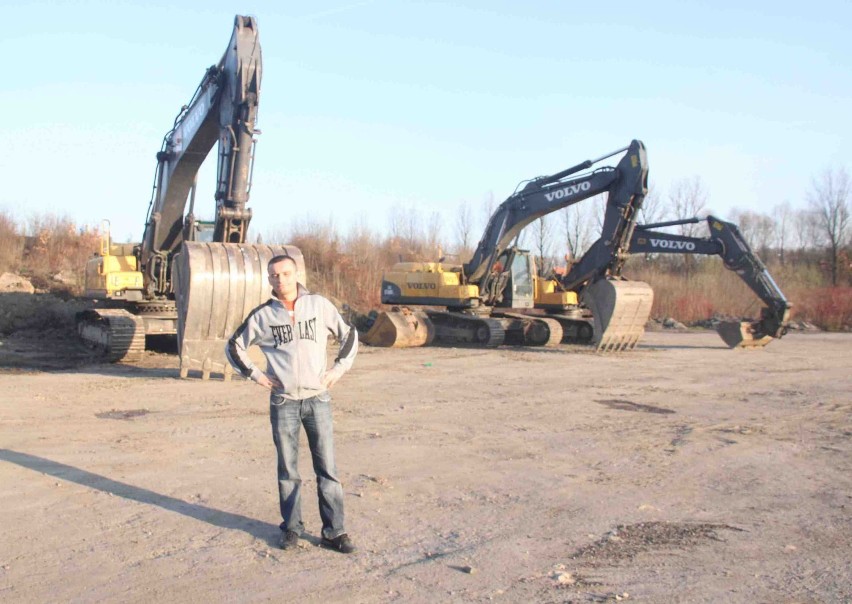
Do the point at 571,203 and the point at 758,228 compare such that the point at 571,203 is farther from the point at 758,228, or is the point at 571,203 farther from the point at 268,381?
the point at 758,228

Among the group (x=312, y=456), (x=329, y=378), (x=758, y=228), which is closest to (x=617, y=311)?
(x=329, y=378)

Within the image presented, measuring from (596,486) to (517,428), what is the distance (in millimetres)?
2576

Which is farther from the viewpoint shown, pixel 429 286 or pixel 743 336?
pixel 429 286

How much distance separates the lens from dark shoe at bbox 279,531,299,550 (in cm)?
518

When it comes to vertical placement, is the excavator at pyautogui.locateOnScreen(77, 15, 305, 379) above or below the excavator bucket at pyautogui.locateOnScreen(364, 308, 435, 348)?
above

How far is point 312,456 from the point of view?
531 centimetres

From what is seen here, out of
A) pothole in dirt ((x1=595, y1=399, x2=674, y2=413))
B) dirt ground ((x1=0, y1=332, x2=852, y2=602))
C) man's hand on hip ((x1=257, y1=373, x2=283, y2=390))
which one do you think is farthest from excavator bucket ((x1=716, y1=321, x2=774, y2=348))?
man's hand on hip ((x1=257, y1=373, x2=283, y2=390))

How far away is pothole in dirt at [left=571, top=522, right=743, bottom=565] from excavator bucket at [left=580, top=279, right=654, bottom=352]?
42.2ft

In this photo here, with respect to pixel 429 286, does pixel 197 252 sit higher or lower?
higher

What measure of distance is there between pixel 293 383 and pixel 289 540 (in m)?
0.93

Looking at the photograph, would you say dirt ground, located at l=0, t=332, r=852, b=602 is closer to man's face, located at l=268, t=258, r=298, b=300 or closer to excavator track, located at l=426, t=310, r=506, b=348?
man's face, located at l=268, t=258, r=298, b=300

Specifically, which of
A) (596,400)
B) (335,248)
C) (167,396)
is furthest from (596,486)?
(335,248)

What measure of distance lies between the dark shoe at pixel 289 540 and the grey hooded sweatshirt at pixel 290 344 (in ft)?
2.65

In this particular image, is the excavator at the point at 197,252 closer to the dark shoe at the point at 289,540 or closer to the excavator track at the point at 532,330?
the dark shoe at the point at 289,540
